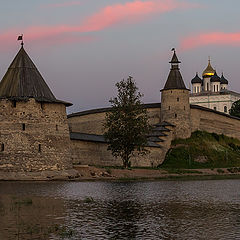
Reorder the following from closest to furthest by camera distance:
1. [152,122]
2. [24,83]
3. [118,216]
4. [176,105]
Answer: [118,216]
[24,83]
[176,105]
[152,122]

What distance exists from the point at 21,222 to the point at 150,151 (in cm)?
3577

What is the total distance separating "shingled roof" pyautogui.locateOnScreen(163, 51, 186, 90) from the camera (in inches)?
2184

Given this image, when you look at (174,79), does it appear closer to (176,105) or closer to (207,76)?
(176,105)

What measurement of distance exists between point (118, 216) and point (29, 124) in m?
18.1

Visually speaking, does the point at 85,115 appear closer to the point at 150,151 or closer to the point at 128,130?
the point at 150,151

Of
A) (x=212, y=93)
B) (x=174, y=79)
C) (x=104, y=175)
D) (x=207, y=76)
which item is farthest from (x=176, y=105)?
(x=207, y=76)

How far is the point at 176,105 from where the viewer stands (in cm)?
5528

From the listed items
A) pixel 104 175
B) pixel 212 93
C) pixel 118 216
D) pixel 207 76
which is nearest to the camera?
pixel 118 216

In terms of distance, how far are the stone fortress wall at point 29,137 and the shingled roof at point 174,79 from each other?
2431 centimetres

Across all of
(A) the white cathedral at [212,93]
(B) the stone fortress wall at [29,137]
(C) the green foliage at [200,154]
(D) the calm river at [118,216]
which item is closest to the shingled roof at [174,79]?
(C) the green foliage at [200,154]

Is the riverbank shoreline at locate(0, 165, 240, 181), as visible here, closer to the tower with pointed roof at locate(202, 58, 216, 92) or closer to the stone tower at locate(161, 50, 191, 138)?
the stone tower at locate(161, 50, 191, 138)

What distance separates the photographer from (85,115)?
2477 inches

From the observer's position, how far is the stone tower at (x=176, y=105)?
5494cm

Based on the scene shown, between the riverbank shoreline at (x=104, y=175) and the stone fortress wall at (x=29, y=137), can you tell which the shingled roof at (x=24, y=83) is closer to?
the stone fortress wall at (x=29, y=137)
